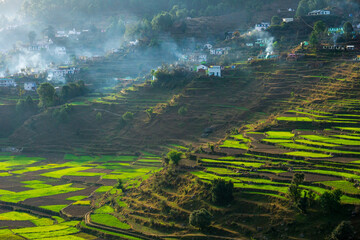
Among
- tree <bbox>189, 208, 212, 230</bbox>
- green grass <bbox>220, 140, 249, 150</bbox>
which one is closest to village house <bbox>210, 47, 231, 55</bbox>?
green grass <bbox>220, 140, 249, 150</bbox>

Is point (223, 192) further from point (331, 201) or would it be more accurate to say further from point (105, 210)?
point (105, 210)

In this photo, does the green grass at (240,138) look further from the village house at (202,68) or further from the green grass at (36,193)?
the village house at (202,68)

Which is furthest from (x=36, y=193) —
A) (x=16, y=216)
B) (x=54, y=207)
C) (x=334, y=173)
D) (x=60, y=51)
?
(x=60, y=51)

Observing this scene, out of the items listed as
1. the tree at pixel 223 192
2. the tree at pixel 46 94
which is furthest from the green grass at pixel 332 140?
the tree at pixel 46 94

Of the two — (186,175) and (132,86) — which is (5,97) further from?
(186,175)

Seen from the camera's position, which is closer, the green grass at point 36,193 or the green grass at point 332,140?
the green grass at point 332,140
